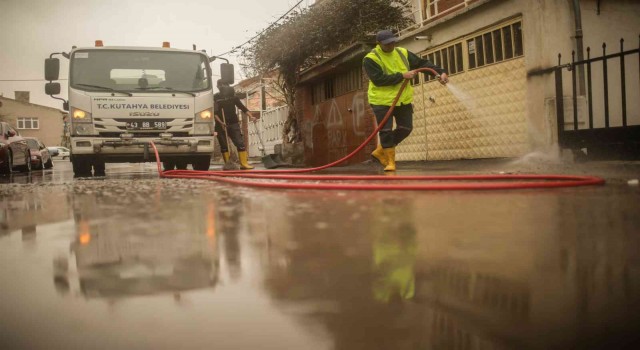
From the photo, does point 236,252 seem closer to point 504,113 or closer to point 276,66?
point 504,113

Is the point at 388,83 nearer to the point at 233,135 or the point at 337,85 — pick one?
the point at 233,135

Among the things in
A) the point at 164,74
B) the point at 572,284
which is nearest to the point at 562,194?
the point at 572,284

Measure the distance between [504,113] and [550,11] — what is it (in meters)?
2.04

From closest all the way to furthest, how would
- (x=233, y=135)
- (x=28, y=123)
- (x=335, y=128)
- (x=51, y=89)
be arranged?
(x=51, y=89) < (x=233, y=135) < (x=335, y=128) < (x=28, y=123)

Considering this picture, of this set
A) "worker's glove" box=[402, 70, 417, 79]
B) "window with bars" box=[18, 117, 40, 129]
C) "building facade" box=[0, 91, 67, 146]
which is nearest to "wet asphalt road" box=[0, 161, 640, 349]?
"worker's glove" box=[402, 70, 417, 79]

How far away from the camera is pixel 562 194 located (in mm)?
3707

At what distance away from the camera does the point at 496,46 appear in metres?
11.3

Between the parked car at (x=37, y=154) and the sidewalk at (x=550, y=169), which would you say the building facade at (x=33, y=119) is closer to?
the parked car at (x=37, y=154)

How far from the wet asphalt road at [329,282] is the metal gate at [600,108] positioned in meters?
5.37

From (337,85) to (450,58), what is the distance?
448cm

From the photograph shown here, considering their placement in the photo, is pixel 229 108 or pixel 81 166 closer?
pixel 81 166

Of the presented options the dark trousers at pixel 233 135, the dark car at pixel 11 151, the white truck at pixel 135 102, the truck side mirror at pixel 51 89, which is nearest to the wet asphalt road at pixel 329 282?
the white truck at pixel 135 102

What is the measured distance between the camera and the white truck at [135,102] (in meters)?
9.94

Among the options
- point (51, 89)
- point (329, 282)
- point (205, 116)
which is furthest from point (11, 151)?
point (329, 282)
